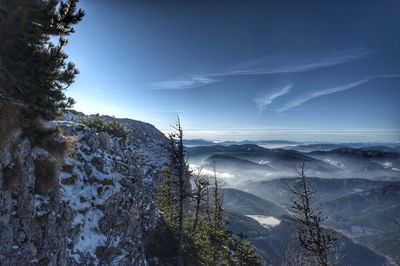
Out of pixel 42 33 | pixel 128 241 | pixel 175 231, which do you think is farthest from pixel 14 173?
pixel 175 231

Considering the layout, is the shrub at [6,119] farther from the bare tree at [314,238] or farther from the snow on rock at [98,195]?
the bare tree at [314,238]

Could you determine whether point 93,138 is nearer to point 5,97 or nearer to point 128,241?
point 128,241

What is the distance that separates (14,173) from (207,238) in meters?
28.3

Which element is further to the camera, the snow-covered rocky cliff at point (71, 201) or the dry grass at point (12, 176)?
the snow-covered rocky cliff at point (71, 201)

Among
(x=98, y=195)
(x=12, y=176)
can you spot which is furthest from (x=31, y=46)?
(x=98, y=195)

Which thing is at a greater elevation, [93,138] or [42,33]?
[42,33]

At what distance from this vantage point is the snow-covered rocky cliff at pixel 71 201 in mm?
14094

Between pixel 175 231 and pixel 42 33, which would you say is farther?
pixel 175 231

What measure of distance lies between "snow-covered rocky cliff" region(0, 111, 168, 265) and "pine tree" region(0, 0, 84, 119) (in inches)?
74.5

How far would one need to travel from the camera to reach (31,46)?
50.5 feet

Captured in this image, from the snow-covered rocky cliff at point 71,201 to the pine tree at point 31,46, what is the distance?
6.21ft

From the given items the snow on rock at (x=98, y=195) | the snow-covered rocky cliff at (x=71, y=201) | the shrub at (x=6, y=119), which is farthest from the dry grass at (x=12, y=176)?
the snow on rock at (x=98, y=195)

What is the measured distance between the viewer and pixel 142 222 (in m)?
31.1

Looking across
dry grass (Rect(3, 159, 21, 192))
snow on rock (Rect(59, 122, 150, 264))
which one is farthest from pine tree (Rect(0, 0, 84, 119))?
snow on rock (Rect(59, 122, 150, 264))
